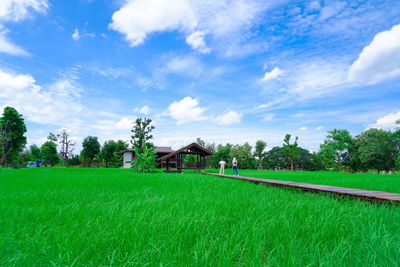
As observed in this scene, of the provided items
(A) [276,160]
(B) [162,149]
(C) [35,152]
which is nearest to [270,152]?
(A) [276,160]

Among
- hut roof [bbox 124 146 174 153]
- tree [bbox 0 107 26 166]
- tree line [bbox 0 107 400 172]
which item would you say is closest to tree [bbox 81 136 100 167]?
tree line [bbox 0 107 400 172]

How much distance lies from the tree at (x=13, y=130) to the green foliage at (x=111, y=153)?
41.2 ft

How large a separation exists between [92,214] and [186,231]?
62.8 inches

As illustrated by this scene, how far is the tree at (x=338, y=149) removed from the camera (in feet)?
133

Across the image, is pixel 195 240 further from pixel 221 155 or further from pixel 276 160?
pixel 276 160

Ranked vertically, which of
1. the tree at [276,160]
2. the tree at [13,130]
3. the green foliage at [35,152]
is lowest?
the tree at [276,160]

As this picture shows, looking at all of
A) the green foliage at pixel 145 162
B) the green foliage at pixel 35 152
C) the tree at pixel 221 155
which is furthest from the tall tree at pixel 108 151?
the green foliage at pixel 145 162

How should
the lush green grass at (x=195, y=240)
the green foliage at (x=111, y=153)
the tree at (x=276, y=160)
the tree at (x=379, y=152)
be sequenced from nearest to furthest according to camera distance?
the lush green grass at (x=195, y=240)
the tree at (x=379, y=152)
the tree at (x=276, y=160)
the green foliage at (x=111, y=153)

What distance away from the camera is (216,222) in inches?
97.1

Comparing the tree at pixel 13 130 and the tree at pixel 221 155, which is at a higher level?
the tree at pixel 13 130

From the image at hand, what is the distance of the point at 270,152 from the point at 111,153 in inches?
1256

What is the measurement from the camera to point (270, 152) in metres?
41.8

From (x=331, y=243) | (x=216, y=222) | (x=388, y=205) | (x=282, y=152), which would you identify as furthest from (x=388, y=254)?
(x=282, y=152)

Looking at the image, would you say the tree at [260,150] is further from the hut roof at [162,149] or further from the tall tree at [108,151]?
the tall tree at [108,151]
